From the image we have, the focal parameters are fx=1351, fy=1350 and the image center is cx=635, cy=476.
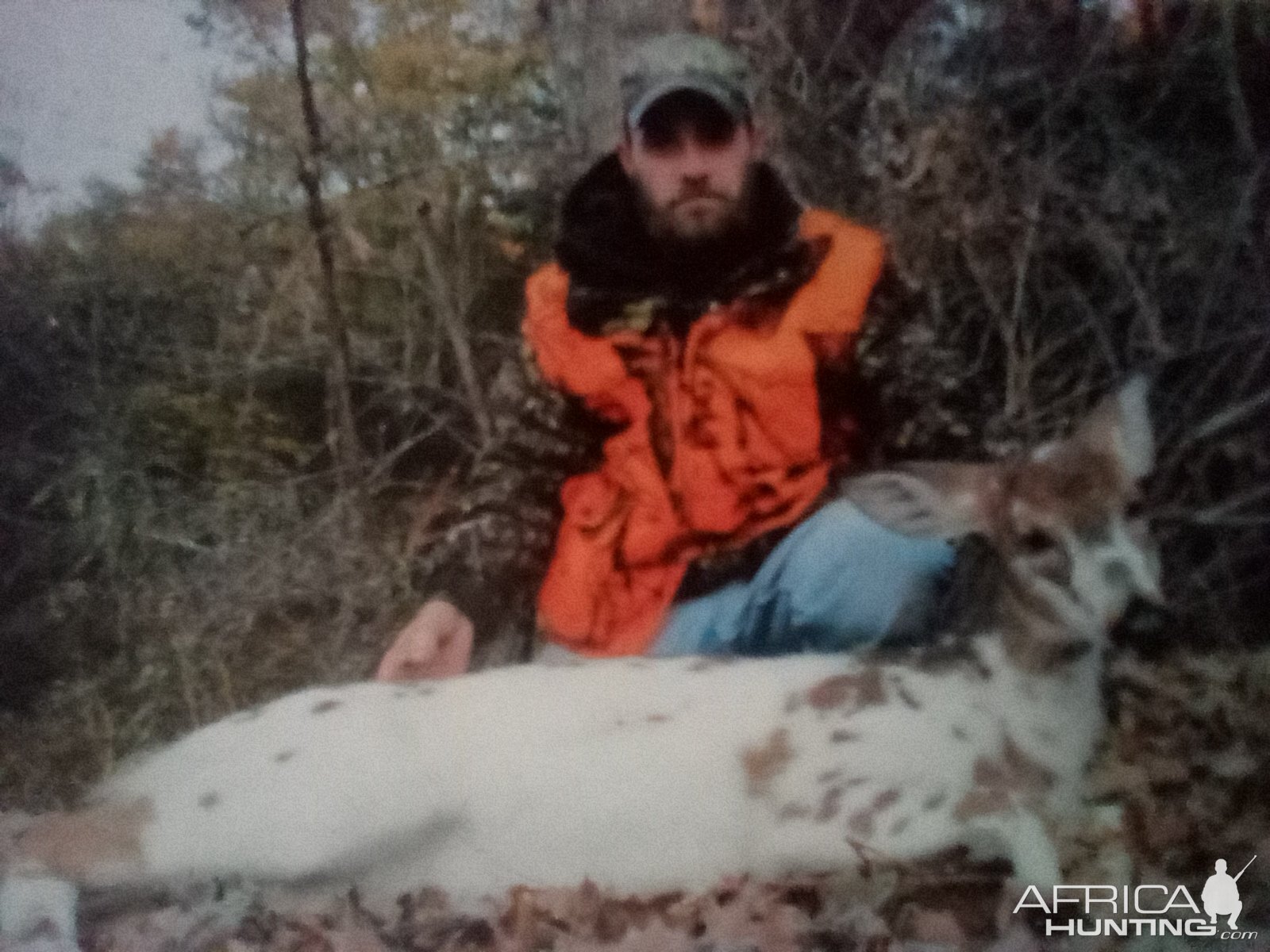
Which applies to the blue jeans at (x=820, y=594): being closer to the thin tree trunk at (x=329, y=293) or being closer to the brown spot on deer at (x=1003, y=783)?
the brown spot on deer at (x=1003, y=783)

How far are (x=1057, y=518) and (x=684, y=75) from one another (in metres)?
1.04

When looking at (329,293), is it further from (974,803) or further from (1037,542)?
(974,803)

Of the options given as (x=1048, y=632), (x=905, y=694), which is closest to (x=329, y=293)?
(x=905, y=694)

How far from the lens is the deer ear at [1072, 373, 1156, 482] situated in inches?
95.8

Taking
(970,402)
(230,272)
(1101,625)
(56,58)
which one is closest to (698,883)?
(1101,625)

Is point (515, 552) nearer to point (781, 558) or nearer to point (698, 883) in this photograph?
point (781, 558)

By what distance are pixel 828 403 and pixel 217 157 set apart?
1.23m

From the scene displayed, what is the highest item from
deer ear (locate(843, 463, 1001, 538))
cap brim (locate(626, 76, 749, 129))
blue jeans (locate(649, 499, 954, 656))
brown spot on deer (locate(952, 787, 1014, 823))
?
cap brim (locate(626, 76, 749, 129))

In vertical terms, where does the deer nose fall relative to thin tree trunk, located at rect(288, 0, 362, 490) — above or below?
below

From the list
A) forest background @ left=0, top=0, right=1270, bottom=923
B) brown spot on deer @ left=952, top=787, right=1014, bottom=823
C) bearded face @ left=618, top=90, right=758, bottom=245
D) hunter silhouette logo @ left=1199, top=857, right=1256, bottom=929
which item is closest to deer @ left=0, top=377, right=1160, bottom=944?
brown spot on deer @ left=952, top=787, right=1014, bottom=823

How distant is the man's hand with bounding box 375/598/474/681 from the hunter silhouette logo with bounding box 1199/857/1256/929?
4.67 feet

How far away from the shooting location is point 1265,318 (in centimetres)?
250

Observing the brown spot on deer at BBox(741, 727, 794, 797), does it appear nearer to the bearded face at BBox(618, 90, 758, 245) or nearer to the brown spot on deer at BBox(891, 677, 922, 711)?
the brown spot on deer at BBox(891, 677, 922, 711)

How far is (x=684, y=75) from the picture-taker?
248cm
